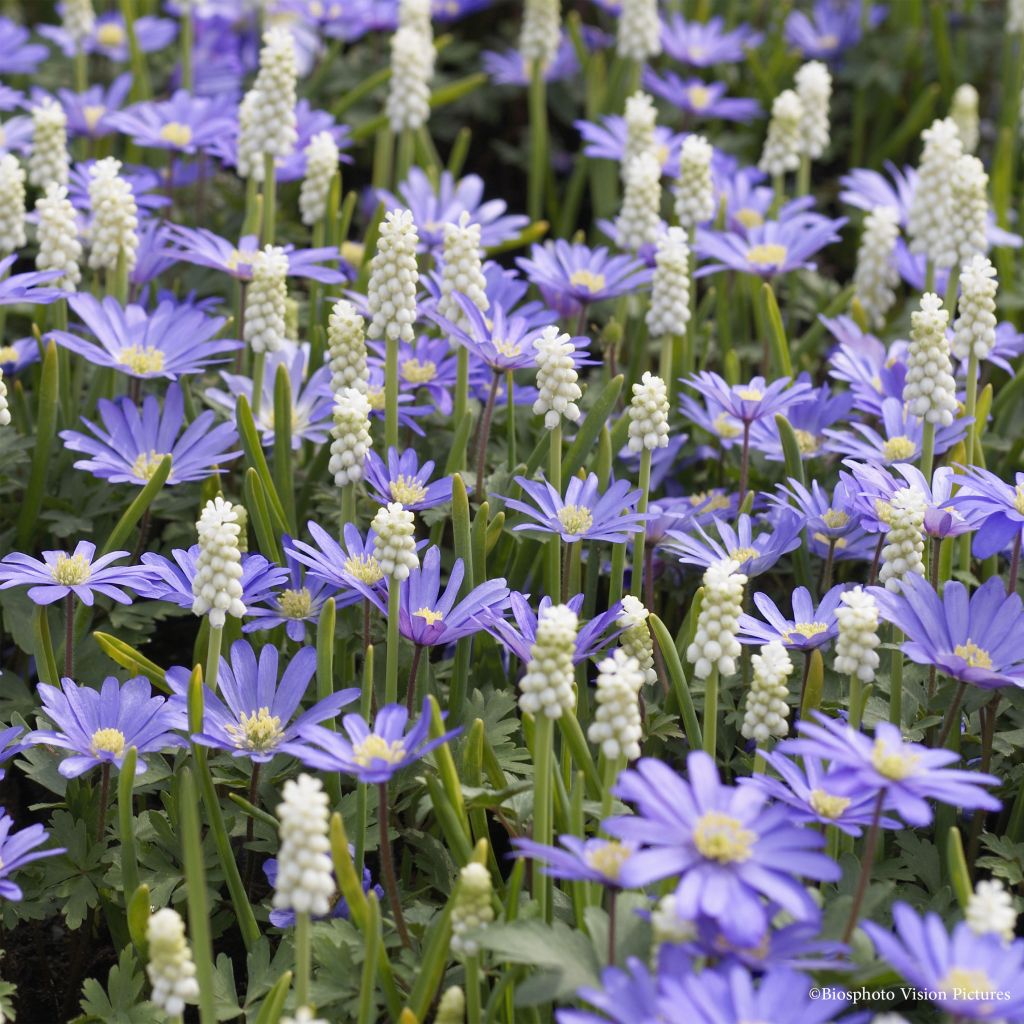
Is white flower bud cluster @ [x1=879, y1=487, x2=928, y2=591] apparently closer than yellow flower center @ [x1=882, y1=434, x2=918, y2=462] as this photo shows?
Yes

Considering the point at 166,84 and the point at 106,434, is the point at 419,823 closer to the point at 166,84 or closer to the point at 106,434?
the point at 106,434

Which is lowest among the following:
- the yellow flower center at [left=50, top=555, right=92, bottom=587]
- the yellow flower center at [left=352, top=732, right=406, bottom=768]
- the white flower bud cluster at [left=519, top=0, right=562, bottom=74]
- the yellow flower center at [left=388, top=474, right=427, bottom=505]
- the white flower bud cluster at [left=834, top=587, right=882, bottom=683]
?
the yellow flower center at [left=352, top=732, right=406, bottom=768]

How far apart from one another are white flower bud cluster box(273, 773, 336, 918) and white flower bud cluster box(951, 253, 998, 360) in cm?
188

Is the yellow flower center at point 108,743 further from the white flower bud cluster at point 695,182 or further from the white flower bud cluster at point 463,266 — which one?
the white flower bud cluster at point 695,182

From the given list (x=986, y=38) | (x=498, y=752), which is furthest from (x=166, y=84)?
(x=498, y=752)

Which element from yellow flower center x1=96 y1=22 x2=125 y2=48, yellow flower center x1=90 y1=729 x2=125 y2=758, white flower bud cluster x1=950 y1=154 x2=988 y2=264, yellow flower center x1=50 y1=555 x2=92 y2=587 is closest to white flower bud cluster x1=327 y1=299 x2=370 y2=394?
yellow flower center x1=50 y1=555 x2=92 y2=587

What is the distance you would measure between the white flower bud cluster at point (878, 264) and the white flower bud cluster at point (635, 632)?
1.92 m

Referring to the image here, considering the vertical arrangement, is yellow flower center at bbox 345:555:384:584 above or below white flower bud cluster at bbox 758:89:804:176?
below

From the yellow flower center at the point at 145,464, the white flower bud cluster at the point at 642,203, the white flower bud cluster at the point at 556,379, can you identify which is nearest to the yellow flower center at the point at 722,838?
the white flower bud cluster at the point at 556,379

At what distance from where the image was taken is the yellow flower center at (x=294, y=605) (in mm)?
2945

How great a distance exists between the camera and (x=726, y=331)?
4.20 meters

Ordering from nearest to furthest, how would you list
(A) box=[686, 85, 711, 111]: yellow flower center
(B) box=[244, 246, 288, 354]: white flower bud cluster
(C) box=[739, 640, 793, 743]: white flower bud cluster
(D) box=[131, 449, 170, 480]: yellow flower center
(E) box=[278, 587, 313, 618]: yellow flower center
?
(C) box=[739, 640, 793, 743]: white flower bud cluster, (E) box=[278, 587, 313, 618]: yellow flower center, (B) box=[244, 246, 288, 354]: white flower bud cluster, (D) box=[131, 449, 170, 480]: yellow flower center, (A) box=[686, 85, 711, 111]: yellow flower center

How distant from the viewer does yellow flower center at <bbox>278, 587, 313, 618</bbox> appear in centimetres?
295

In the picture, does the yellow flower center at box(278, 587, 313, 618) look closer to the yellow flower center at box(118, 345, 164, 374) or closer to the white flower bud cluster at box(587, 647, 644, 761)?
the yellow flower center at box(118, 345, 164, 374)
